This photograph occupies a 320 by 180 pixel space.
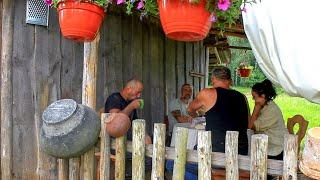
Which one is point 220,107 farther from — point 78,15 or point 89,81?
point 78,15

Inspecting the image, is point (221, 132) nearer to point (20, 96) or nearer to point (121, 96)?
point (121, 96)

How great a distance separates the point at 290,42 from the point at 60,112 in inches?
67.0

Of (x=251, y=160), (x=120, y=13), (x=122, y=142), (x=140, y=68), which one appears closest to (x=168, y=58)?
(x=140, y=68)

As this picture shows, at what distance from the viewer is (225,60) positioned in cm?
1180

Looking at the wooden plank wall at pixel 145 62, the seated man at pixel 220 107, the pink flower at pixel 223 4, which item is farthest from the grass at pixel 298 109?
the pink flower at pixel 223 4

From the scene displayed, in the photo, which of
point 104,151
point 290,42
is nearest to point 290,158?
point 290,42

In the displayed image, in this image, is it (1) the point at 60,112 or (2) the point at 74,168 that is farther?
(2) the point at 74,168

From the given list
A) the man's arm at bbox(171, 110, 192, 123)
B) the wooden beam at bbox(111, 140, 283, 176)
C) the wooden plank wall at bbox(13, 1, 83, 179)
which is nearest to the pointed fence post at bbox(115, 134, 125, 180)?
the wooden beam at bbox(111, 140, 283, 176)

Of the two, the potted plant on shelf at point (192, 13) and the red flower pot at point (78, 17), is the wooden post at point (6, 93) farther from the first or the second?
the potted plant on shelf at point (192, 13)

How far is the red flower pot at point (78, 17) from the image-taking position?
272cm

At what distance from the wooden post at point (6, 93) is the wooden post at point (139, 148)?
50.6 inches

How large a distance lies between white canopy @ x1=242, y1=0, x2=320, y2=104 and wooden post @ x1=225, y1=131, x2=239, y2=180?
1.52ft

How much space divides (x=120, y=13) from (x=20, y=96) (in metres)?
1.71

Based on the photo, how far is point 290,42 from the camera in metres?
2.54
